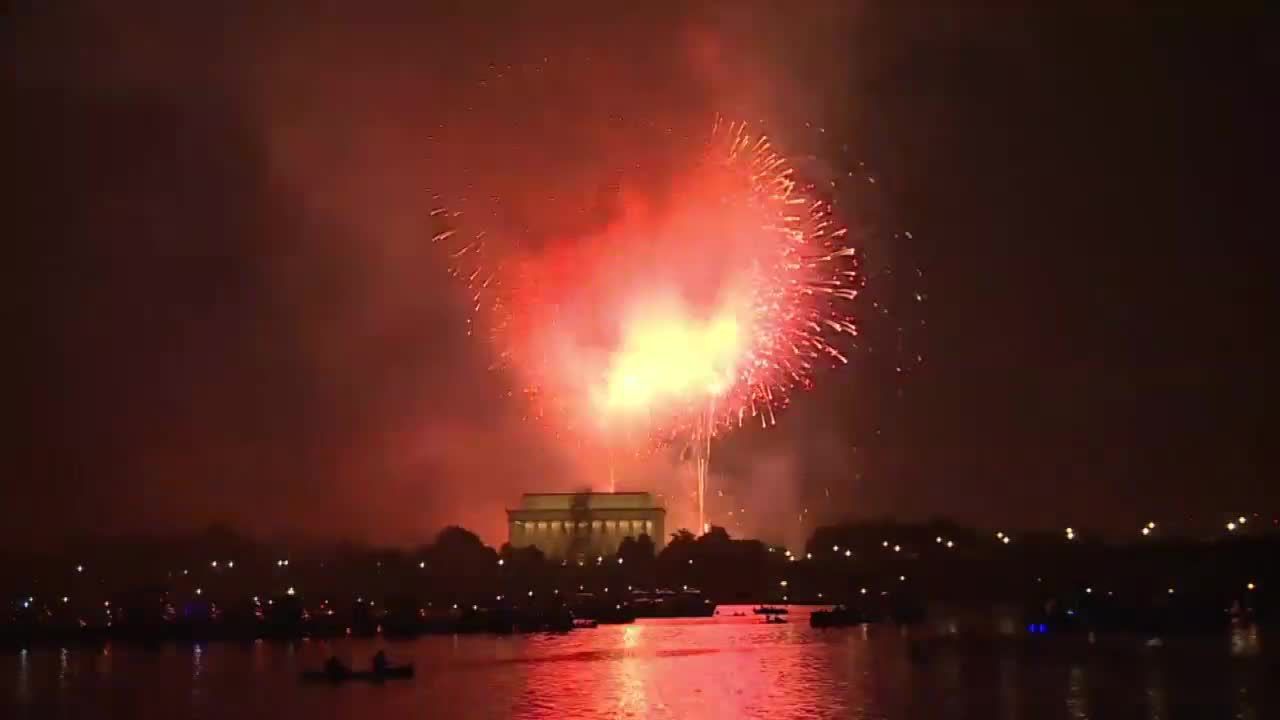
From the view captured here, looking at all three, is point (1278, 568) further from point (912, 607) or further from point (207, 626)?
point (207, 626)

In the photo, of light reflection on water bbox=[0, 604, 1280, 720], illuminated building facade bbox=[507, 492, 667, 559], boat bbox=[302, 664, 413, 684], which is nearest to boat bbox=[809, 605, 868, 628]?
light reflection on water bbox=[0, 604, 1280, 720]

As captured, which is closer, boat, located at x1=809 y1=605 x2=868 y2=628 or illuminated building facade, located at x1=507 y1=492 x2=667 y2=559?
boat, located at x1=809 y1=605 x2=868 y2=628

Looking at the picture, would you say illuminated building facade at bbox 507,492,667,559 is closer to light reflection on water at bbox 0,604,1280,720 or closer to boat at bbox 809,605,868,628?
boat at bbox 809,605,868,628

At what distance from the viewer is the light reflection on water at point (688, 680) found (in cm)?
3069

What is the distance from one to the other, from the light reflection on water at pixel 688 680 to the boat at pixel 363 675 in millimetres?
626

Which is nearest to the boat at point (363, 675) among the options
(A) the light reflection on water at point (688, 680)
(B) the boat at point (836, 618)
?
(A) the light reflection on water at point (688, 680)

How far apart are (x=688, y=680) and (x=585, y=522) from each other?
Answer: 88.1 meters

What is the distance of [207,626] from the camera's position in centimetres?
6306

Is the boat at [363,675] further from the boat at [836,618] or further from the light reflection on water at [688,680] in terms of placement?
the boat at [836,618]

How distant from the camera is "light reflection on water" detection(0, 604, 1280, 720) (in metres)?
30.7

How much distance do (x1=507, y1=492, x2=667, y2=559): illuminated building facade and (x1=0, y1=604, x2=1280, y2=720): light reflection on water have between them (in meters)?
68.2

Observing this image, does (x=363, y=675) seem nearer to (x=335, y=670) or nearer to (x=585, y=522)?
(x=335, y=670)

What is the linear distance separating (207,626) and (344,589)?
29.3m

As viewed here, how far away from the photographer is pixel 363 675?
39.0 meters
